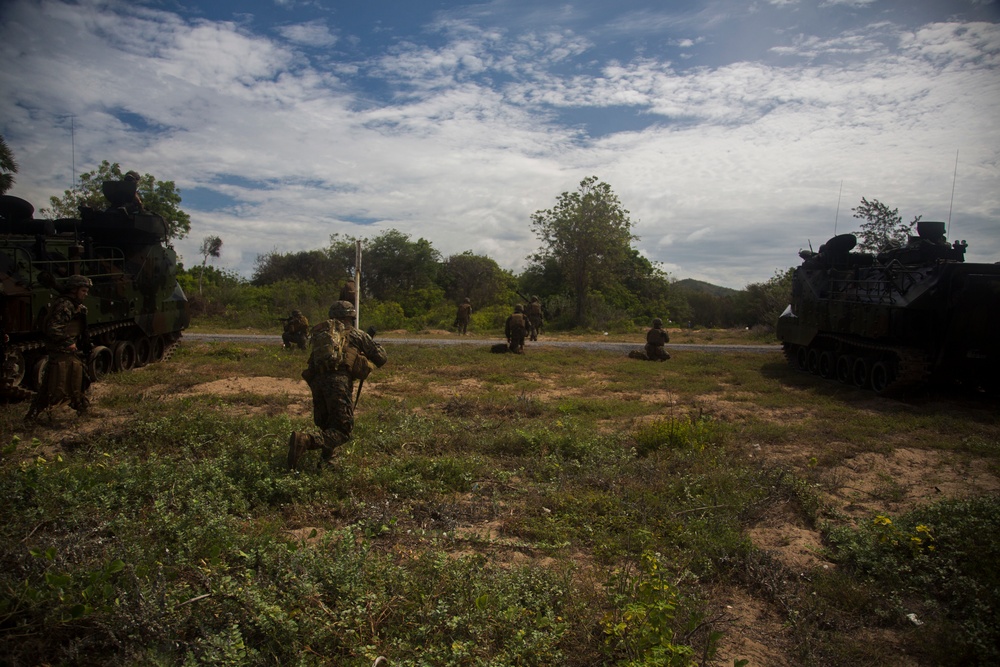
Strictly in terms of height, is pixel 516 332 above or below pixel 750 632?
above

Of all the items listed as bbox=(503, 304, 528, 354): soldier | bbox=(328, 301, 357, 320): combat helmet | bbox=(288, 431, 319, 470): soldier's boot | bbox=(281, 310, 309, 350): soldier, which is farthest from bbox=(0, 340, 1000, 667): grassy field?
bbox=(503, 304, 528, 354): soldier

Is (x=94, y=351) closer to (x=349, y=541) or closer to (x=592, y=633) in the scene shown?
(x=349, y=541)

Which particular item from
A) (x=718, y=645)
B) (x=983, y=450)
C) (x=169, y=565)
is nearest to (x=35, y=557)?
(x=169, y=565)

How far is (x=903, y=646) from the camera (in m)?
3.50

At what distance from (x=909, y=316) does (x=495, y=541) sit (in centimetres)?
1029

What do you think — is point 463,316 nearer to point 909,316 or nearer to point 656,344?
point 656,344

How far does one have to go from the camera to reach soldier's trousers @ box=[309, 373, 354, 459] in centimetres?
594

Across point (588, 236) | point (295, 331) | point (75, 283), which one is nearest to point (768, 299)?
point (588, 236)

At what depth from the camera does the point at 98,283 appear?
36.8 feet

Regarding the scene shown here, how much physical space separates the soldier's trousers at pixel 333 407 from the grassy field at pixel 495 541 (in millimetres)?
294

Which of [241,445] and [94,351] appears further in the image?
[94,351]

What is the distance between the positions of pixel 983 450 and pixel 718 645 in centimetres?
612

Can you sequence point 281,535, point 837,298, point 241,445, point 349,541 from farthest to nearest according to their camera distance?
point 837,298 < point 241,445 < point 281,535 < point 349,541

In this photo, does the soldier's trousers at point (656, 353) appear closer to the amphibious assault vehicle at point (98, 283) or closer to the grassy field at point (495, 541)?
the grassy field at point (495, 541)
